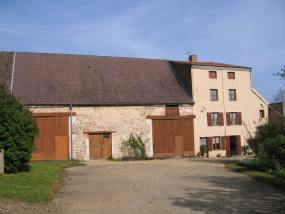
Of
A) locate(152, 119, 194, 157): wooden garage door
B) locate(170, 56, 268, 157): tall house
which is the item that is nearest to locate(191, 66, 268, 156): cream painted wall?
locate(170, 56, 268, 157): tall house

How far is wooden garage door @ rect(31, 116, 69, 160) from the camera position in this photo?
21297 mm

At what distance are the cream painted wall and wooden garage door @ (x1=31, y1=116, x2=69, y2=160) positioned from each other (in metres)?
10.7

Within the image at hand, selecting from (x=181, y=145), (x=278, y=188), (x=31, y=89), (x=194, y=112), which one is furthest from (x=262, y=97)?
(x=31, y=89)

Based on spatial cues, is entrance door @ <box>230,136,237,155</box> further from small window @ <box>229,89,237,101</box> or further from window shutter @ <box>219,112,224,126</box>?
small window @ <box>229,89,237,101</box>

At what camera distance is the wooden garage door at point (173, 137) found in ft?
79.4

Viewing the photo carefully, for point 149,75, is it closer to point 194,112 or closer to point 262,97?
point 194,112

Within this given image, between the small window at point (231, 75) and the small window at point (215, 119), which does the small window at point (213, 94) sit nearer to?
the small window at point (215, 119)

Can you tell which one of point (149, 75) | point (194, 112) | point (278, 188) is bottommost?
point (278, 188)

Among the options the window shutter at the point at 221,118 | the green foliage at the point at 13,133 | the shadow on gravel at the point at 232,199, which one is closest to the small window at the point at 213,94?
the window shutter at the point at 221,118

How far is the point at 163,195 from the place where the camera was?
10242 mm

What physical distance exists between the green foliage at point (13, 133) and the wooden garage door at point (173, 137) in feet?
40.6

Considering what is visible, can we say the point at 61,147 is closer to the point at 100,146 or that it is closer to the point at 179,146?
the point at 100,146

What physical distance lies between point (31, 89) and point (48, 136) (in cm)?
377

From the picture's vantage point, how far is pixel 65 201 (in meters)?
9.25
